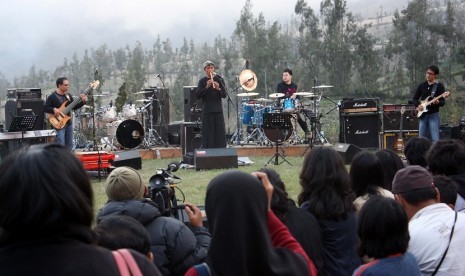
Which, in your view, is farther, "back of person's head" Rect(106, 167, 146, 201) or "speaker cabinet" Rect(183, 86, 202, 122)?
"speaker cabinet" Rect(183, 86, 202, 122)

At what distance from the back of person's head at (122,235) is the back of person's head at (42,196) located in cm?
63

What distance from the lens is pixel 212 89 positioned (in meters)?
12.4

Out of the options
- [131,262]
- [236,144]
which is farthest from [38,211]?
[236,144]

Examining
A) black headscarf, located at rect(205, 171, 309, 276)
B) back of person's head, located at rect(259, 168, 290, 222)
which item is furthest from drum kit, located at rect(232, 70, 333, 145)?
black headscarf, located at rect(205, 171, 309, 276)

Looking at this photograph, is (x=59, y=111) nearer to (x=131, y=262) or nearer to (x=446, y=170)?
(x=446, y=170)

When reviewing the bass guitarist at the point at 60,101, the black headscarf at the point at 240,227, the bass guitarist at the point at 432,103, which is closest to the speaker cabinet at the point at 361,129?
the bass guitarist at the point at 432,103

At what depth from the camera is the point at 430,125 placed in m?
11.4

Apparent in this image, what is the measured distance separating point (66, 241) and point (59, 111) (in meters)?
11.1

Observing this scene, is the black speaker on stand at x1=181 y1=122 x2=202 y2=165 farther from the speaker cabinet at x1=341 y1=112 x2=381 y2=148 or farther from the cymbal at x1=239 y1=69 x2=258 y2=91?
the speaker cabinet at x1=341 y1=112 x2=381 y2=148

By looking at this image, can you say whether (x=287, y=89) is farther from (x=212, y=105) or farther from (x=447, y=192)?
(x=447, y=192)

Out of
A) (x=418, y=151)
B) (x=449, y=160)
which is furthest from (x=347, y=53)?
(x=449, y=160)

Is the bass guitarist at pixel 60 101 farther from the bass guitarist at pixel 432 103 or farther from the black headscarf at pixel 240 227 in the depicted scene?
the black headscarf at pixel 240 227

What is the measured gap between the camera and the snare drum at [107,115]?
1675 centimetres

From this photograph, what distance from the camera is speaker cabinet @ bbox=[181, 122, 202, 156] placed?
15.1 meters
